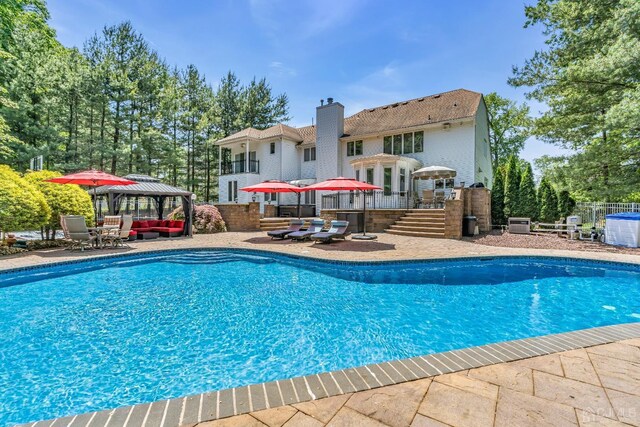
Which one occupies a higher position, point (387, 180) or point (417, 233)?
point (387, 180)

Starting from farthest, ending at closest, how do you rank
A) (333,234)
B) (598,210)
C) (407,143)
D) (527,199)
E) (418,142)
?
(407,143), (418,142), (527,199), (598,210), (333,234)

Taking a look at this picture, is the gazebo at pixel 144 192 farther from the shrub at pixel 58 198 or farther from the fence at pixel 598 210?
the fence at pixel 598 210

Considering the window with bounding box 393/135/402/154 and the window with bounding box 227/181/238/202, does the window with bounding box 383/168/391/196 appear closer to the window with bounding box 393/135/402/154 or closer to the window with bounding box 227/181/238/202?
the window with bounding box 393/135/402/154

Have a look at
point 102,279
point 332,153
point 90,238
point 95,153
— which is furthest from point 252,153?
point 102,279

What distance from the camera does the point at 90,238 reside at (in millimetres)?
10117

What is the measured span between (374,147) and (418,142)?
2934 mm

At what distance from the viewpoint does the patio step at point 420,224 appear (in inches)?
539

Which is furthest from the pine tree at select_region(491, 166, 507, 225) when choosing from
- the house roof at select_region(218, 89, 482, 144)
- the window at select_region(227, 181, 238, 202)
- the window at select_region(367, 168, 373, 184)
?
the window at select_region(227, 181, 238, 202)

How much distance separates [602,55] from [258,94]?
26.3 metres

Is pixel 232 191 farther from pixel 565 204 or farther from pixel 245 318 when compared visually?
pixel 565 204

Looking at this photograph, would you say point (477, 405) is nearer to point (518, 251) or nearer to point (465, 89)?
point (518, 251)

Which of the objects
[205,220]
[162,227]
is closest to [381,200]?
[205,220]

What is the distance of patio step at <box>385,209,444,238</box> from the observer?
13.7 meters

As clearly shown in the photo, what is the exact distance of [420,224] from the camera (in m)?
14.3
